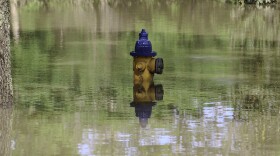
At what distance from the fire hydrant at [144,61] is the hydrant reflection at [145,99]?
185mm

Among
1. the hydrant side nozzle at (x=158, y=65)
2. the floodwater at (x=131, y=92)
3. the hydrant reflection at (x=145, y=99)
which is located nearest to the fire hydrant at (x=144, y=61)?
the hydrant side nozzle at (x=158, y=65)

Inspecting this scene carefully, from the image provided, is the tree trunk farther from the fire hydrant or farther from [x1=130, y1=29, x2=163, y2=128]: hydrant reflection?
the fire hydrant

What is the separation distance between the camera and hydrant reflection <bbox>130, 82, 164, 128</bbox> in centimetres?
1199

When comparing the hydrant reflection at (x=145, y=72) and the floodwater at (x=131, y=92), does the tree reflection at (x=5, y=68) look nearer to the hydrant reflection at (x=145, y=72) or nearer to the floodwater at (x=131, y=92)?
the floodwater at (x=131, y=92)

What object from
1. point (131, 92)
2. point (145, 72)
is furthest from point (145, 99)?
point (145, 72)

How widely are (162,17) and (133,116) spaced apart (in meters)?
25.1

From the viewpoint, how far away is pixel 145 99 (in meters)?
13.5

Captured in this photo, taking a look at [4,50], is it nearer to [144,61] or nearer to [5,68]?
[5,68]

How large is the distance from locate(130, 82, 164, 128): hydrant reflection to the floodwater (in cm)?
8

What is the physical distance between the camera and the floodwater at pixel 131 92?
33.1 feet

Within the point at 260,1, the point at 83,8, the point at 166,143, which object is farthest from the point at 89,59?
the point at 260,1

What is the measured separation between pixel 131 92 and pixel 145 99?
63 centimetres

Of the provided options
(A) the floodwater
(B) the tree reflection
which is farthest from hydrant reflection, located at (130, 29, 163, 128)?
(B) the tree reflection

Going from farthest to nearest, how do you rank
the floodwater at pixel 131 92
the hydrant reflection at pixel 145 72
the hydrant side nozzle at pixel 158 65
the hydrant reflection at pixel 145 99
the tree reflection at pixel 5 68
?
the hydrant side nozzle at pixel 158 65 < the hydrant reflection at pixel 145 72 < the hydrant reflection at pixel 145 99 < the tree reflection at pixel 5 68 < the floodwater at pixel 131 92
